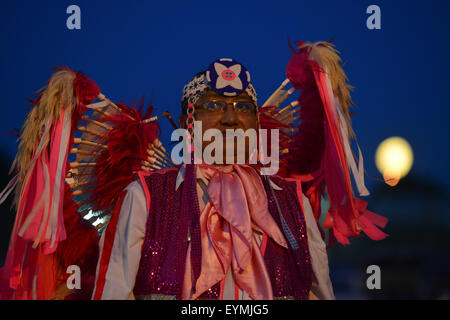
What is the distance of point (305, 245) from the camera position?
5.49 ft

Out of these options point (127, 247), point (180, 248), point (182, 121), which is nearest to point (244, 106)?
point (182, 121)

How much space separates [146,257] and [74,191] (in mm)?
548

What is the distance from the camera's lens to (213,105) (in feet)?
5.72

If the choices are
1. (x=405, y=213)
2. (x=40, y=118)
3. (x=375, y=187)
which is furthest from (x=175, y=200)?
(x=405, y=213)

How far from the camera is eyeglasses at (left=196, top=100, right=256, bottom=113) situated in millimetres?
1741

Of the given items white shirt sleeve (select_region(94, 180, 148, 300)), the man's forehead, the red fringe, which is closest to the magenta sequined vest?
white shirt sleeve (select_region(94, 180, 148, 300))

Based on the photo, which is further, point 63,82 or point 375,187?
point 375,187

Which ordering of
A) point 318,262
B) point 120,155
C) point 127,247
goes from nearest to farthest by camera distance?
point 127,247
point 318,262
point 120,155

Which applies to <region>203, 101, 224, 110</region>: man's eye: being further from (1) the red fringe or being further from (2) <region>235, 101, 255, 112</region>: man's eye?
(1) the red fringe

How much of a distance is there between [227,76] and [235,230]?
717mm

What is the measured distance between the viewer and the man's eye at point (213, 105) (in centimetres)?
174

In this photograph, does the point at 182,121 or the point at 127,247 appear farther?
the point at 182,121

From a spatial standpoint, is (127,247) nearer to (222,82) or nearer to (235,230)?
(235,230)
